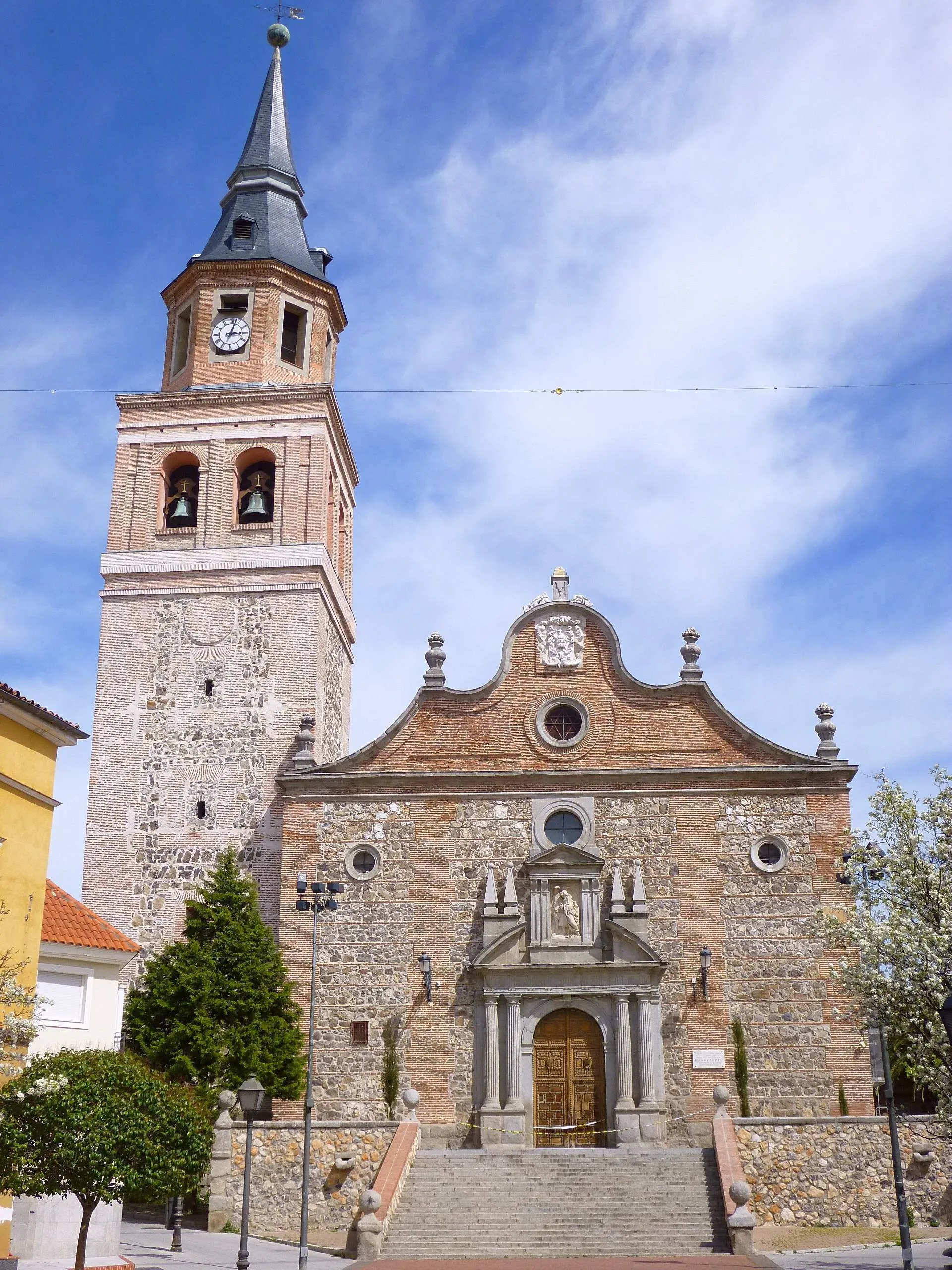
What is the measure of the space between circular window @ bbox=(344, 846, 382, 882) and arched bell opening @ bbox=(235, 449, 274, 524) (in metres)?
8.48

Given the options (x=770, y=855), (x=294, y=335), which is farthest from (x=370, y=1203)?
(x=294, y=335)

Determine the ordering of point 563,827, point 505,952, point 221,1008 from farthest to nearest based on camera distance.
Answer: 1. point 563,827
2. point 505,952
3. point 221,1008

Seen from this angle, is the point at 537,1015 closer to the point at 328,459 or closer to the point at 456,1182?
the point at 456,1182

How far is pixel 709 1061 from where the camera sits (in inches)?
1054

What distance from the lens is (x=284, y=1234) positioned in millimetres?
23656

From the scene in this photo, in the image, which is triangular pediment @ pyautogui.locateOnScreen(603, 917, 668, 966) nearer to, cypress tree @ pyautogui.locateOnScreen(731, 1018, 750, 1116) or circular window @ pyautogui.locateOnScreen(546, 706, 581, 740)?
Result: cypress tree @ pyautogui.locateOnScreen(731, 1018, 750, 1116)

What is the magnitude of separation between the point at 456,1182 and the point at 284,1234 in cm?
310

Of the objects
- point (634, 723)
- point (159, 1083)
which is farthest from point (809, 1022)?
point (159, 1083)

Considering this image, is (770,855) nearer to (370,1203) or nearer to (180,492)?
(370,1203)

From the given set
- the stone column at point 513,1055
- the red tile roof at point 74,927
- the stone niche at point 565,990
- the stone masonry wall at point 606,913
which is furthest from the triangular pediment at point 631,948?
the red tile roof at point 74,927

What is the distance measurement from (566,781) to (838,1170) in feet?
30.7

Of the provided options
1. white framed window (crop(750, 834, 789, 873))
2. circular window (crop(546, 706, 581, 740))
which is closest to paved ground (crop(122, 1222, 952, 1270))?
white framed window (crop(750, 834, 789, 873))

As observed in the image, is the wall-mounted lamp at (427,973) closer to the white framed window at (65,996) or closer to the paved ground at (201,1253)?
the paved ground at (201,1253)

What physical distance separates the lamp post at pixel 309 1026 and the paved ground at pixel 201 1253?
0.35 meters
